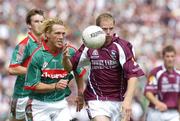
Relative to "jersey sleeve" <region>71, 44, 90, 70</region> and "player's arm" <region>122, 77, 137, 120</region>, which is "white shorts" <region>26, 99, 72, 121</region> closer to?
"jersey sleeve" <region>71, 44, 90, 70</region>

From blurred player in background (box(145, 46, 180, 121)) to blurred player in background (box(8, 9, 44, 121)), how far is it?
9.13ft

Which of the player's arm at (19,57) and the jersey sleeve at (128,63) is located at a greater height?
the player's arm at (19,57)

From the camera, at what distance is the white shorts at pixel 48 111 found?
31.7 feet

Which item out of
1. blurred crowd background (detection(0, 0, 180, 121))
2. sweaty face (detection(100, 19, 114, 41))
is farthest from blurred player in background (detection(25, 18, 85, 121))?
blurred crowd background (detection(0, 0, 180, 121))

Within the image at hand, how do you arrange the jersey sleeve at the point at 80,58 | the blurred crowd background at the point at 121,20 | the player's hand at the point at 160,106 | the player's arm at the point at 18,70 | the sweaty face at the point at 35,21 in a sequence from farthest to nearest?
the blurred crowd background at the point at 121,20
the player's hand at the point at 160,106
the sweaty face at the point at 35,21
the player's arm at the point at 18,70
the jersey sleeve at the point at 80,58

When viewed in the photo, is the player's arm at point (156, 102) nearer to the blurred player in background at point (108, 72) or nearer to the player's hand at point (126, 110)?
the blurred player in background at point (108, 72)

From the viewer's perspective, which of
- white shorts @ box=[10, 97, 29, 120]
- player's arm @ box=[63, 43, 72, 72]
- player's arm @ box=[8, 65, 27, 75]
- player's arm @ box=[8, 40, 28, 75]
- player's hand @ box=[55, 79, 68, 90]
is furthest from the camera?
white shorts @ box=[10, 97, 29, 120]

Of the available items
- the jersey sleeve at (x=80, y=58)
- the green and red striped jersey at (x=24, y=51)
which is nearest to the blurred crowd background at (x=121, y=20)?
the green and red striped jersey at (x=24, y=51)

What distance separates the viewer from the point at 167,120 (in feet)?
44.1

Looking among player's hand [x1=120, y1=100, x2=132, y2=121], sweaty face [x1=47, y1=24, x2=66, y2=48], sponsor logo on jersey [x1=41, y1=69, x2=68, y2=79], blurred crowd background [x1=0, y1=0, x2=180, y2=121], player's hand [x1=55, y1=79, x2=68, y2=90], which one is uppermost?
blurred crowd background [x1=0, y1=0, x2=180, y2=121]

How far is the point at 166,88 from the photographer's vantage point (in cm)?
1341

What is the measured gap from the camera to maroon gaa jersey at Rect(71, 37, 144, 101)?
9.48 metres

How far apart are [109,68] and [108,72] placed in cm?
6

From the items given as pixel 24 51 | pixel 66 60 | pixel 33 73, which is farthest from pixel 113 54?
pixel 24 51
